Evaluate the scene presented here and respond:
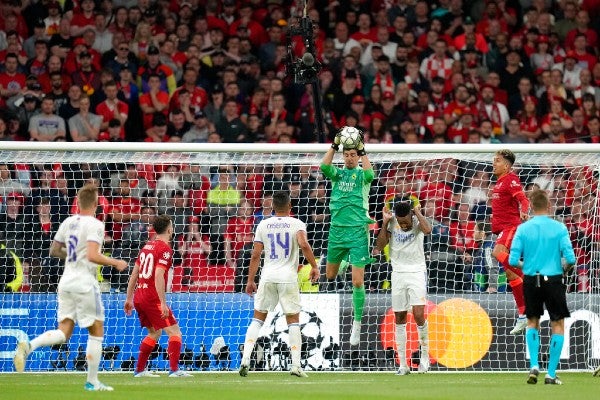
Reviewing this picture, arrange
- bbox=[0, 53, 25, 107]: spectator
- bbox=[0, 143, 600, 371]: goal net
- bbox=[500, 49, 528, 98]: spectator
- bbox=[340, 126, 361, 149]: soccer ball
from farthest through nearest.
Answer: bbox=[500, 49, 528, 98]: spectator, bbox=[0, 53, 25, 107]: spectator, bbox=[0, 143, 600, 371]: goal net, bbox=[340, 126, 361, 149]: soccer ball

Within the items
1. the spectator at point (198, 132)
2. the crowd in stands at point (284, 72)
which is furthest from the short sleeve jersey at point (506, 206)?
the spectator at point (198, 132)

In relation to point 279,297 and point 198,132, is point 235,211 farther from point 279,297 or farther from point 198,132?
point 198,132

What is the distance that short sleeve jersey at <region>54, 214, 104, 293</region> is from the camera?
37.8 feet

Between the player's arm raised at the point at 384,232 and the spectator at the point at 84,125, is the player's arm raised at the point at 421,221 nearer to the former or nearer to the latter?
the player's arm raised at the point at 384,232

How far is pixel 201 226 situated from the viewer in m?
16.6

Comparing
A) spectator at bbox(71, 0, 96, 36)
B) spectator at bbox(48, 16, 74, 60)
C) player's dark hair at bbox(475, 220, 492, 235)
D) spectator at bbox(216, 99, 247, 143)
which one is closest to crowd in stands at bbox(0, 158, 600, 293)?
player's dark hair at bbox(475, 220, 492, 235)

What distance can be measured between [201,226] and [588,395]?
22.5 feet

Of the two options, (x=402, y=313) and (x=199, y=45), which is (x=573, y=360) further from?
(x=199, y=45)

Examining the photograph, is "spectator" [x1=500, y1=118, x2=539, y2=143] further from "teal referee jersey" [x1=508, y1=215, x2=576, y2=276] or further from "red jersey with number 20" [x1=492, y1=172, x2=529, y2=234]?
"teal referee jersey" [x1=508, y1=215, x2=576, y2=276]

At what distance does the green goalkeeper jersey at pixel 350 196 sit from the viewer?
1471 cm

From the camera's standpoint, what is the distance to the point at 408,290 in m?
14.9

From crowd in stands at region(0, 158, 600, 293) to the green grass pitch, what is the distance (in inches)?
66.1

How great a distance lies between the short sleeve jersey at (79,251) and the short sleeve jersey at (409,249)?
4601 mm

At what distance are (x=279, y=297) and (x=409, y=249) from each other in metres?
1.86
